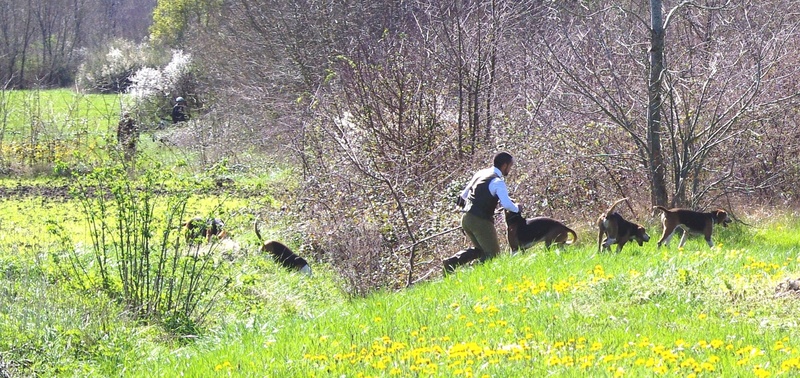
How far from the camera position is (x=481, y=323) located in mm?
8312

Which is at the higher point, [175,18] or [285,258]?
[175,18]

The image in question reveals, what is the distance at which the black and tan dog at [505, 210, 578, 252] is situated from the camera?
12570mm

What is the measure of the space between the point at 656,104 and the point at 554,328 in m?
7.87

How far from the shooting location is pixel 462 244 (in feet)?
48.3

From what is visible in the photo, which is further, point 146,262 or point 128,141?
point 128,141

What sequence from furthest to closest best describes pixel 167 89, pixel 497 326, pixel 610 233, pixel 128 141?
pixel 167 89
pixel 128 141
pixel 610 233
pixel 497 326

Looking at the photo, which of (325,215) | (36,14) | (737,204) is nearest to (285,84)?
(325,215)

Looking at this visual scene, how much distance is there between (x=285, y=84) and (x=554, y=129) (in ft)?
59.8

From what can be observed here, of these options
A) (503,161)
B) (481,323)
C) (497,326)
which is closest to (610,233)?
(503,161)

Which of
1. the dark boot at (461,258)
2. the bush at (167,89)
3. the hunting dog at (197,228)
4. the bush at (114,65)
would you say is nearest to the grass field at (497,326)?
the dark boot at (461,258)

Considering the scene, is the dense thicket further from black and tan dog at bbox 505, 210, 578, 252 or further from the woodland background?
black and tan dog at bbox 505, 210, 578, 252

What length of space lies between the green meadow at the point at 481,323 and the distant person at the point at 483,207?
39cm

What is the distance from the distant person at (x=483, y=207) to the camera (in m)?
12.3

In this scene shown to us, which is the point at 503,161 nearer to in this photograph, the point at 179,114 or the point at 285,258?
the point at 285,258
